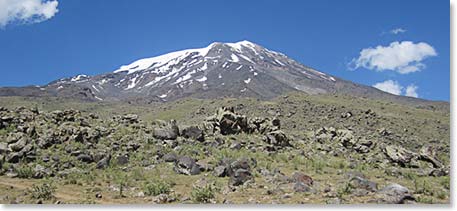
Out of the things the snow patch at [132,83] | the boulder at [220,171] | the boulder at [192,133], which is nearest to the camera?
the boulder at [220,171]

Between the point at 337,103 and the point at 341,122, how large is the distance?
26.6 ft

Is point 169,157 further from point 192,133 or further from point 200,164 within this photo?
point 192,133

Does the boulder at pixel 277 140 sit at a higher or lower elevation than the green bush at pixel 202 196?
higher

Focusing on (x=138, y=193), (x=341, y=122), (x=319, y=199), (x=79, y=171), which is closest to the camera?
(x=319, y=199)

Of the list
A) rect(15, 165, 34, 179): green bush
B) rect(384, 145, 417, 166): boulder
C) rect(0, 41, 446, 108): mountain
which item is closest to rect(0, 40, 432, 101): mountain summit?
rect(0, 41, 446, 108): mountain

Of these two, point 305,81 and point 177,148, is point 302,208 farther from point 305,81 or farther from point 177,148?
point 305,81

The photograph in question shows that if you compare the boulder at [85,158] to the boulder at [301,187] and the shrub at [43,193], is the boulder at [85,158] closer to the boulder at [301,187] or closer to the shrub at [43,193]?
the shrub at [43,193]

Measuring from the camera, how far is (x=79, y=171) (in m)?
10.3

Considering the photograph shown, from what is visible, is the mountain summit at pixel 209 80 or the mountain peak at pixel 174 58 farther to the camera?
the mountain peak at pixel 174 58

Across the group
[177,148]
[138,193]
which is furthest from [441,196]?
[177,148]

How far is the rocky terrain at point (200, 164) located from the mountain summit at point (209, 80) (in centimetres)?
5678

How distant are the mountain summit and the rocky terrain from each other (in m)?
56.8

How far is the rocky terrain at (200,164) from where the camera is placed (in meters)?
8.29

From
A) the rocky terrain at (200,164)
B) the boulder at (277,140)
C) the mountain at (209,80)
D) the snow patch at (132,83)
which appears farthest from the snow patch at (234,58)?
the boulder at (277,140)
